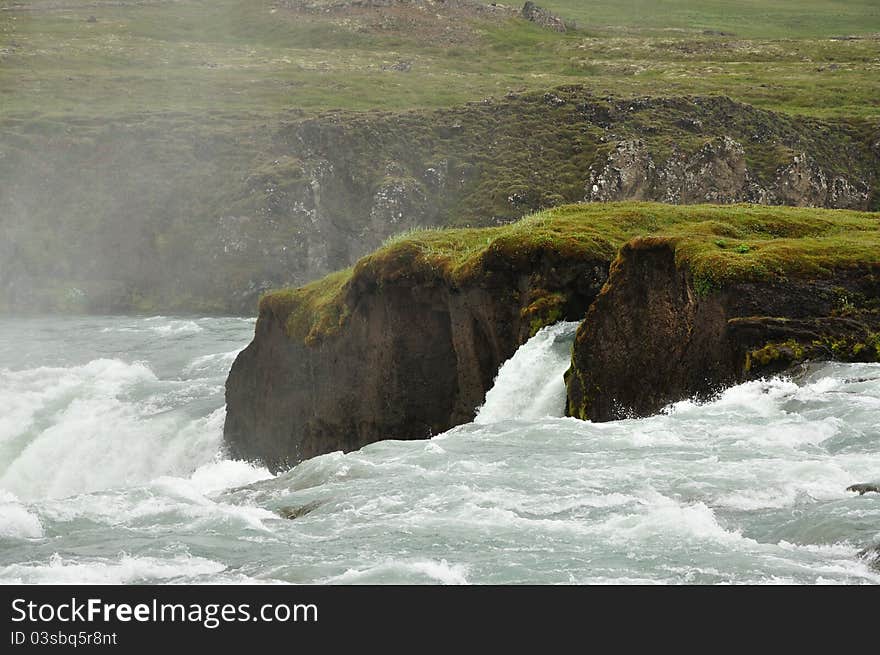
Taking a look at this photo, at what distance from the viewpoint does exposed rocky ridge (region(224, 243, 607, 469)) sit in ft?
94.0

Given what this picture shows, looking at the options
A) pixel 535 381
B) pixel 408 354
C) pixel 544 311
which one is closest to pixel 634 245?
pixel 544 311

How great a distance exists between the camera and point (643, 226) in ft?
102

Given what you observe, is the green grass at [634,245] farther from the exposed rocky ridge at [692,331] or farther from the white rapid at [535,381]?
the white rapid at [535,381]

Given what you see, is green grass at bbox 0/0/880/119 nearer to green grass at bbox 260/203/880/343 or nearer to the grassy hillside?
the grassy hillside

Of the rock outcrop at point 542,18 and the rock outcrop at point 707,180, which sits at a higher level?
the rock outcrop at point 542,18

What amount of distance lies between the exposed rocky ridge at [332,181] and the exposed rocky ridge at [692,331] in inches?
2041

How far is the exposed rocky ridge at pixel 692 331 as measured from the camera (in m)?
22.0

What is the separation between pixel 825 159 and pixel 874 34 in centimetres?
7164

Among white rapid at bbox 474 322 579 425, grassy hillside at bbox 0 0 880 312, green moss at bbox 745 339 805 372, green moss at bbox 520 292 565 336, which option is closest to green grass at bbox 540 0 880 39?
grassy hillside at bbox 0 0 880 312

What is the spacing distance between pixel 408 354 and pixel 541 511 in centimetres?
1590

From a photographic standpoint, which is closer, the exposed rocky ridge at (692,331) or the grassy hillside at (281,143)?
the exposed rocky ridge at (692,331)

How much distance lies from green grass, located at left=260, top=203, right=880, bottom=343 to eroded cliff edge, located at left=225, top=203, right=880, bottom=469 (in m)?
0.05

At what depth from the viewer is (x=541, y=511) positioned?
1609 centimetres

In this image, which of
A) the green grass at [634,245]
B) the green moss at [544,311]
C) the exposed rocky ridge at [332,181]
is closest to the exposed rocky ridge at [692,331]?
the green grass at [634,245]
